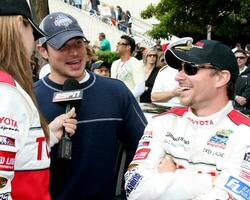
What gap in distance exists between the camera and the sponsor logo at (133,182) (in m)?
2.71

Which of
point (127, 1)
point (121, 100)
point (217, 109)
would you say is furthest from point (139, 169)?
point (127, 1)

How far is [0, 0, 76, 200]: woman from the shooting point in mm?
1991

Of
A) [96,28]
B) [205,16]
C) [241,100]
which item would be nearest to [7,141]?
[241,100]

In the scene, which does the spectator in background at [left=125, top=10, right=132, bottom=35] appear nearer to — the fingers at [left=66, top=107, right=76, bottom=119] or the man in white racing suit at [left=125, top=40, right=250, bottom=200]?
the fingers at [left=66, top=107, right=76, bottom=119]

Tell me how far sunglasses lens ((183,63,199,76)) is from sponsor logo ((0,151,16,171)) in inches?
45.9

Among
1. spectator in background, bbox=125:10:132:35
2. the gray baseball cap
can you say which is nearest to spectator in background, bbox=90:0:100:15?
spectator in background, bbox=125:10:132:35

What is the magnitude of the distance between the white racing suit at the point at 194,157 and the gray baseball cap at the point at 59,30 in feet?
2.45

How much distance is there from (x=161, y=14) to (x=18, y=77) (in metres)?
17.5

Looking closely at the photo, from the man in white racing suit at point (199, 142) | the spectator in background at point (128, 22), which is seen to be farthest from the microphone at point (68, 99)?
the spectator in background at point (128, 22)

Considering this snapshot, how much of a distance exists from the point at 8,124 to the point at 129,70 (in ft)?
19.0

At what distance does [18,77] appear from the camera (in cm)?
219

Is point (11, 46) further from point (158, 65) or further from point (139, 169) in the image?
point (158, 65)

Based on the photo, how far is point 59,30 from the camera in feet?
10.7

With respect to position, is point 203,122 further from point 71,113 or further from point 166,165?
point 71,113
